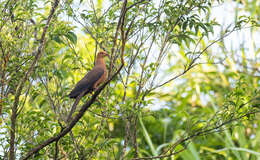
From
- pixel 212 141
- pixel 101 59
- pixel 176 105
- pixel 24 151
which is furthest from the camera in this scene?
pixel 176 105

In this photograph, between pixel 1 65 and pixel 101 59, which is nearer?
pixel 1 65

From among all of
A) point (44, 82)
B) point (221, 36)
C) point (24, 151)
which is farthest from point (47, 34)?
point (221, 36)

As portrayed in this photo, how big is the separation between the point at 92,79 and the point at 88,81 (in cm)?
5

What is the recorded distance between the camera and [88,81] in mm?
3412

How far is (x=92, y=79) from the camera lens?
3398 millimetres

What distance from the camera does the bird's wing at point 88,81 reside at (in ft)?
10.6

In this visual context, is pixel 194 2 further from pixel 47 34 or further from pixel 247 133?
pixel 247 133

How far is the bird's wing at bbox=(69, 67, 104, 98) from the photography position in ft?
10.6

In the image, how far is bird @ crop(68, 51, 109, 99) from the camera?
10.6 feet

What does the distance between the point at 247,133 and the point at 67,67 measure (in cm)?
440

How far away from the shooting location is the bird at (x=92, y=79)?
3.24 m

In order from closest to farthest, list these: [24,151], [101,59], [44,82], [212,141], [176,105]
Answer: [24,151], [44,82], [101,59], [212,141], [176,105]

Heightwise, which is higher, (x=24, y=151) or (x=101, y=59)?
(x=101, y=59)

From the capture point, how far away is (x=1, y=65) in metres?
2.69
